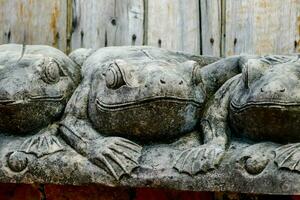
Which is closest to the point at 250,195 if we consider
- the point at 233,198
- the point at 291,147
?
the point at 233,198

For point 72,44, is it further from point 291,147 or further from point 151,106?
point 291,147

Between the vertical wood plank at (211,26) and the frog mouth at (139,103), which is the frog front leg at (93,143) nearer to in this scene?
the frog mouth at (139,103)

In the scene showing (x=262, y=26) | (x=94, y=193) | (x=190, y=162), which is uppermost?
(x=262, y=26)

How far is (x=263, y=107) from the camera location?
1836 millimetres

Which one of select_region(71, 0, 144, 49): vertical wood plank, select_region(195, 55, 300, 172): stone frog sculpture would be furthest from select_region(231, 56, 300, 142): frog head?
select_region(71, 0, 144, 49): vertical wood plank

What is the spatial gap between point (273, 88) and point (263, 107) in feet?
0.17

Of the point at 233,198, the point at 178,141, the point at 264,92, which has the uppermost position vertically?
the point at 264,92

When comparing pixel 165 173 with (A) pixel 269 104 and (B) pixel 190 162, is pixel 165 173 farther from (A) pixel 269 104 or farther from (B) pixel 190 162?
(A) pixel 269 104

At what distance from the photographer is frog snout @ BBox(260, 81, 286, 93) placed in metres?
1.83

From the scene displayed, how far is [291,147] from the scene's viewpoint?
1.81 metres

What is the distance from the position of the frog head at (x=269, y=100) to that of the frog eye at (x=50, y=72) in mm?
504

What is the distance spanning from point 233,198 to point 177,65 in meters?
0.38

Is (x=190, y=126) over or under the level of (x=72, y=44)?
under

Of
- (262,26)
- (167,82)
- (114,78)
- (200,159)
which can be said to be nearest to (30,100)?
(114,78)
